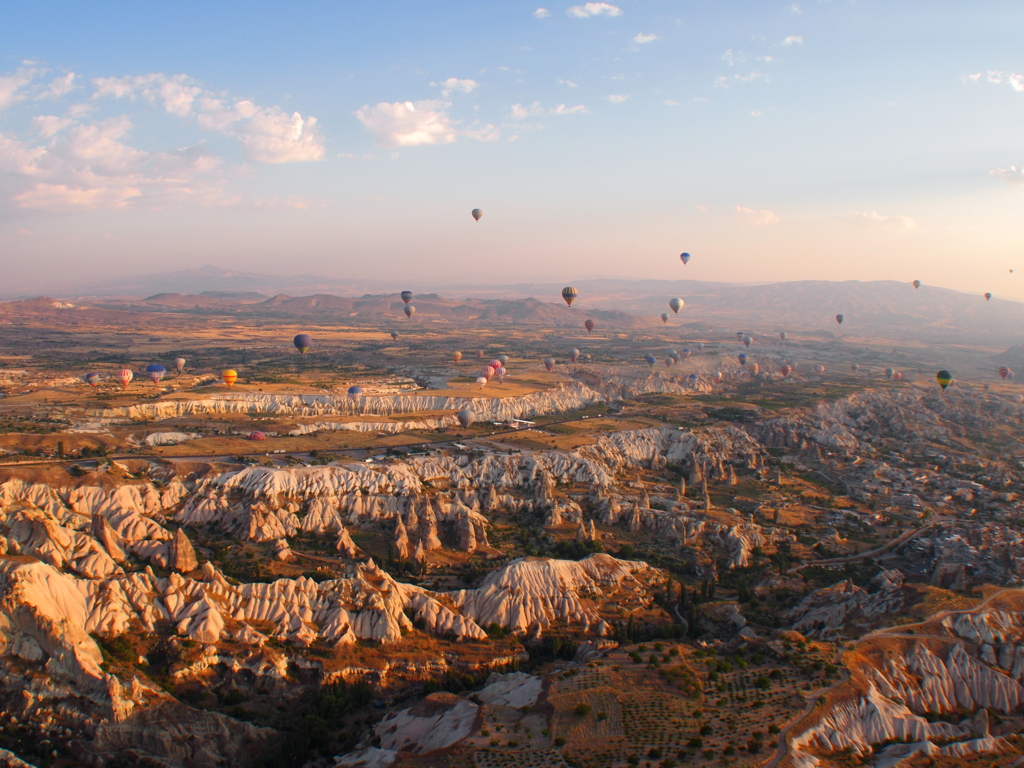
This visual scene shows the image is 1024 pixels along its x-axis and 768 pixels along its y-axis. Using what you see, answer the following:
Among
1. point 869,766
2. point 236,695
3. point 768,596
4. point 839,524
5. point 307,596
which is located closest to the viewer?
point 869,766

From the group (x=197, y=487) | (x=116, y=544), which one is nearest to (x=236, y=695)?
(x=116, y=544)

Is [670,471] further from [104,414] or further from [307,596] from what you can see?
[104,414]

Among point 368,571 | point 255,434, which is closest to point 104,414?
point 255,434

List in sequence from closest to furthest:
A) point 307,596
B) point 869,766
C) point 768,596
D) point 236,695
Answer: point 869,766 < point 236,695 < point 307,596 < point 768,596

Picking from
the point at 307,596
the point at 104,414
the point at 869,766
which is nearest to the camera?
the point at 869,766

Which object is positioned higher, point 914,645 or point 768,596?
point 914,645

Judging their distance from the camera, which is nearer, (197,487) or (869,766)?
(869,766)

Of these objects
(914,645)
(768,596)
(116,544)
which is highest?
(116,544)

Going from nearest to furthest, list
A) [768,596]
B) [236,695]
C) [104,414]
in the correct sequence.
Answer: [236,695] → [768,596] → [104,414]

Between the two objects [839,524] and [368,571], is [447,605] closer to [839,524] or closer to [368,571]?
[368,571]
